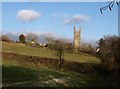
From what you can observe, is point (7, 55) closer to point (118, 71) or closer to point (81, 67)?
point (81, 67)

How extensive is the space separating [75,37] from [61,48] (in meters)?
56.0

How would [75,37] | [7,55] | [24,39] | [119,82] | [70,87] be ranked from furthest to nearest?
[75,37] < [24,39] < [7,55] < [70,87] < [119,82]

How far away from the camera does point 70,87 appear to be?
81.9 feet

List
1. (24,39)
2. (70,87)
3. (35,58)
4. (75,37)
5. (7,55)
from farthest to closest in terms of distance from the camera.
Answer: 1. (75,37)
2. (24,39)
3. (35,58)
4. (7,55)
5. (70,87)

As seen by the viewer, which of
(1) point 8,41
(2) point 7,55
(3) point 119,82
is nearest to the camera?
(3) point 119,82

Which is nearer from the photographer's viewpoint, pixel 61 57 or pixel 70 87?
pixel 70 87

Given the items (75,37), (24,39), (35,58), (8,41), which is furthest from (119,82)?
(75,37)

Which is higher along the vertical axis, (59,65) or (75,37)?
(75,37)

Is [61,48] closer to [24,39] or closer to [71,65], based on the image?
[71,65]

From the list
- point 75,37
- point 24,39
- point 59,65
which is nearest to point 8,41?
point 24,39

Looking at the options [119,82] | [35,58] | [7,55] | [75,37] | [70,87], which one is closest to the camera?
[119,82]

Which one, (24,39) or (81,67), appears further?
(24,39)

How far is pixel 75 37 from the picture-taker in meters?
111

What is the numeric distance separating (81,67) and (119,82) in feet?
98.3
